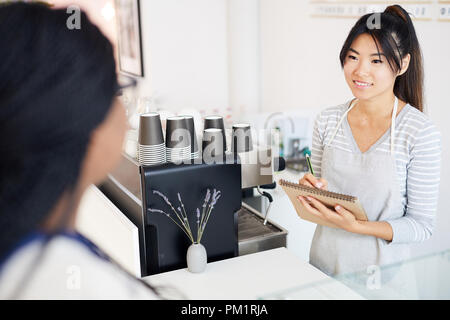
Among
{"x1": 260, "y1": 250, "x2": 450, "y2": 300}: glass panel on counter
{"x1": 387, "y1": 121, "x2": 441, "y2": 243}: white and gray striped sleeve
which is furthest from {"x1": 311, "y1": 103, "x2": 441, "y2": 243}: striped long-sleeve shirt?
{"x1": 260, "y1": 250, "x2": 450, "y2": 300}: glass panel on counter

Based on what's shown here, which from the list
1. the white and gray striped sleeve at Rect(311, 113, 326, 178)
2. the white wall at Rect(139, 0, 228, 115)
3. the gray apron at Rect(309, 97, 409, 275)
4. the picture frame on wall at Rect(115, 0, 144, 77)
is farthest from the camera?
the picture frame on wall at Rect(115, 0, 144, 77)

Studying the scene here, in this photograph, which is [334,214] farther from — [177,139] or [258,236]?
[177,139]

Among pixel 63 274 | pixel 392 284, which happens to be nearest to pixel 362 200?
pixel 392 284

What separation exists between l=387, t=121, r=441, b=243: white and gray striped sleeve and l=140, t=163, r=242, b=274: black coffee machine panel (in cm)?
53

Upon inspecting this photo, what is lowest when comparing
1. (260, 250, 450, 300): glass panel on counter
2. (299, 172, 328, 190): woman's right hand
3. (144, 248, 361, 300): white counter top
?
(144, 248, 361, 300): white counter top

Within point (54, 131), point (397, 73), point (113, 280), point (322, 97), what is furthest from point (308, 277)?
point (322, 97)

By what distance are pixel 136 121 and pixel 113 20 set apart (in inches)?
132

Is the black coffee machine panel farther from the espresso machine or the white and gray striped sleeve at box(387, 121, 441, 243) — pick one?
the white and gray striped sleeve at box(387, 121, 441, 243)

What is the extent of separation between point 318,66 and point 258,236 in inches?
64.6

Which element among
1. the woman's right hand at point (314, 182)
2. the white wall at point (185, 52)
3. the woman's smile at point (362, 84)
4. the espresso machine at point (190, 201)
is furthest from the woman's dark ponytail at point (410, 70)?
the white wall at point (185, 52)

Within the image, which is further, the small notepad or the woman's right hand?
the woman's right hand

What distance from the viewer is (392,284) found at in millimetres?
931

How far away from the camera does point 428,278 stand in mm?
948

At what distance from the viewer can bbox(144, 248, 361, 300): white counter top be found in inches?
52.7
